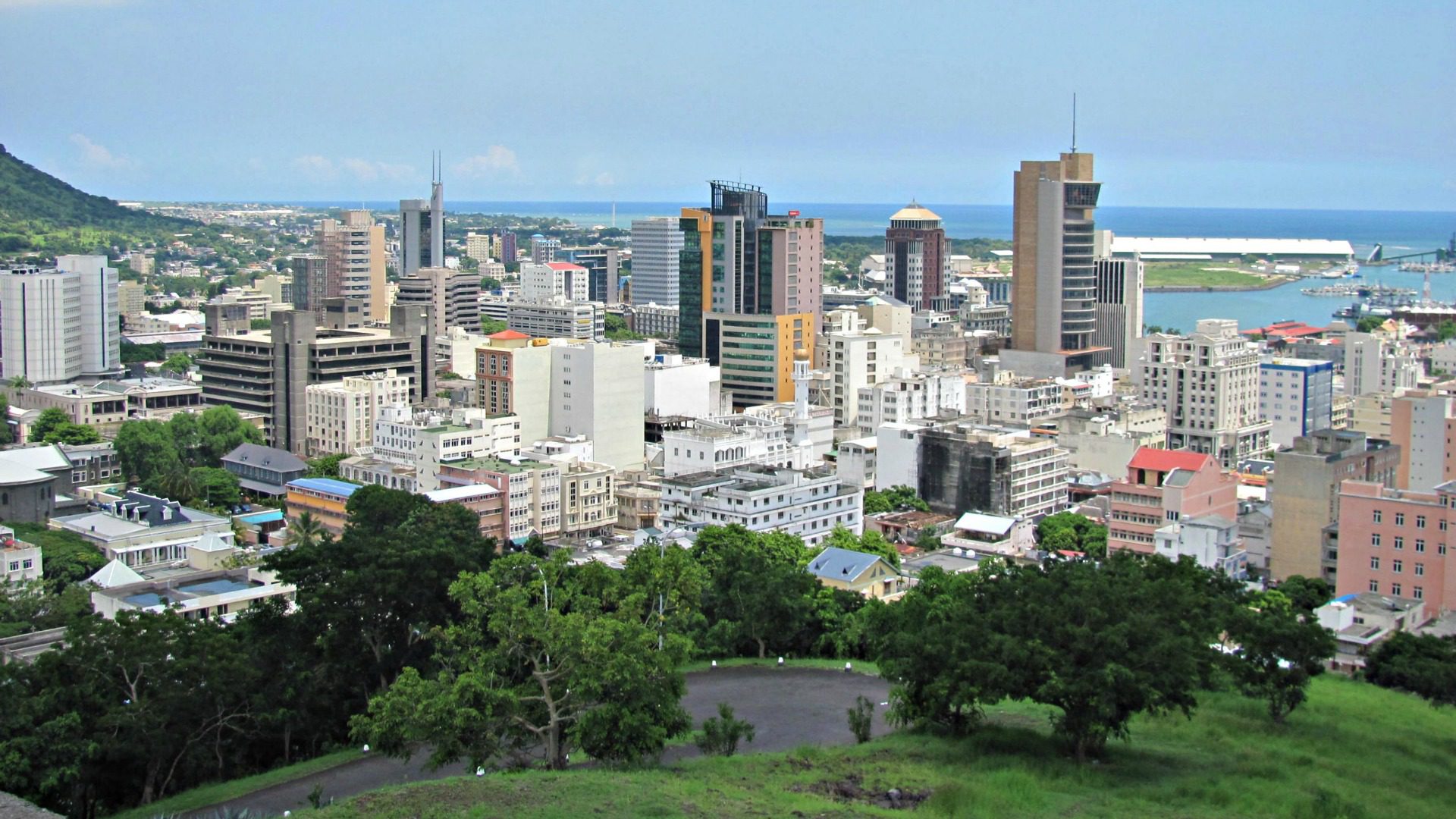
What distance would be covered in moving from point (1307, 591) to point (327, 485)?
18.9m

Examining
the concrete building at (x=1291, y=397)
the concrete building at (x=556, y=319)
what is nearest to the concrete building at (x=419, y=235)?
the concrete building at (x=556, y=319)

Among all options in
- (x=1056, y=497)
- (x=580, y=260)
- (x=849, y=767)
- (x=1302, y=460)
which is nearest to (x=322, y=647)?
(x=849, y=767)

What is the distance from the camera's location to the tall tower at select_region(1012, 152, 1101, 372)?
4909 cm

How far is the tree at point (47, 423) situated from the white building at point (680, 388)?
15673mm

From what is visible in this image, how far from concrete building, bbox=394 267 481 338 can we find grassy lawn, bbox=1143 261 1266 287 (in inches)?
2281

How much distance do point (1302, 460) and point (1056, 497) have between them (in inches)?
340

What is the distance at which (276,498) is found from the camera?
34625mm

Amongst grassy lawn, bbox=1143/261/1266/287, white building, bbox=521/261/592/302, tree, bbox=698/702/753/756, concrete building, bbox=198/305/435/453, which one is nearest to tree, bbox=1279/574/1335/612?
tree, bbox=698/702/753/756

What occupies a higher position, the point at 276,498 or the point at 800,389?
the point at 800,389

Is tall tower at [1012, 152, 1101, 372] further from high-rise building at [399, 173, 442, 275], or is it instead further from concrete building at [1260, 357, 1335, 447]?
high-rise building at [399, 173, 442, 275]

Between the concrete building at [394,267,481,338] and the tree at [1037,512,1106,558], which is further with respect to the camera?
the concrete building at [394,267,481,338]

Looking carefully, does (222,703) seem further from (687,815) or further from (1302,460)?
(1302,460)

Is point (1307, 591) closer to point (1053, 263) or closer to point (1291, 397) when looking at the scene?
point (1291, 397)

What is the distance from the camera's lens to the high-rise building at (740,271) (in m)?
48.0
